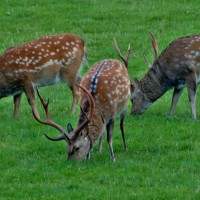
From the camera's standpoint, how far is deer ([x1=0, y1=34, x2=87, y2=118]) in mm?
14477

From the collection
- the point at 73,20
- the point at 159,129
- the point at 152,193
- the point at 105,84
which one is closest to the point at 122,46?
the point at 73,20

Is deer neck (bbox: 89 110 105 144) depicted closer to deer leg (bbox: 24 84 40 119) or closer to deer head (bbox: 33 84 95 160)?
deer head (bbox: 33 84 95 160)

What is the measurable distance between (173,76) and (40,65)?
7.32 feet

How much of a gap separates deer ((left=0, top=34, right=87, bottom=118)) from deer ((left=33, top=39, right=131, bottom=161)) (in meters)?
2.23

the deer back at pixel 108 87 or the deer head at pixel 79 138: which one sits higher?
the deer back at pixel 108 87

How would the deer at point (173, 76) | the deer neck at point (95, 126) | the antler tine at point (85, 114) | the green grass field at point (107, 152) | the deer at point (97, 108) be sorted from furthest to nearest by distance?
the deer at point (173, 76)
the deer neck at point (95, 126)
the deer at point (97, 108)
the antler tine at point (85, 114)
the green grass field at point (107, 152)

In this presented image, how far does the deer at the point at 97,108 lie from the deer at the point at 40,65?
2231 mm

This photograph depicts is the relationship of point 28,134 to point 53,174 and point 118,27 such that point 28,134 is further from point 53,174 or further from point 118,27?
point 118,27

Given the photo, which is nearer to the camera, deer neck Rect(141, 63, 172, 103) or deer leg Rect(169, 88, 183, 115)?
deer leg Rect(169, 88, 183, 115)

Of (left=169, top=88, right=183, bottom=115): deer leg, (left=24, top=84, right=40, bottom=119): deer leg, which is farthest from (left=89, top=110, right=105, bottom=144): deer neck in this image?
(left=169, top=88, right=183, bottom=115): deer leg

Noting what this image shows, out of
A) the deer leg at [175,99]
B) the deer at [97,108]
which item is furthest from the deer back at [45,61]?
the deer at [97,108]

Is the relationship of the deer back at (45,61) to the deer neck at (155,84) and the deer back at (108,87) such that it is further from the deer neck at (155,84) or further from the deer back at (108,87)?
the deer back at (108,87)

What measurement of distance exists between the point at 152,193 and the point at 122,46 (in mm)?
9931

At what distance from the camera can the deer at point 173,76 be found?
14.6 m
